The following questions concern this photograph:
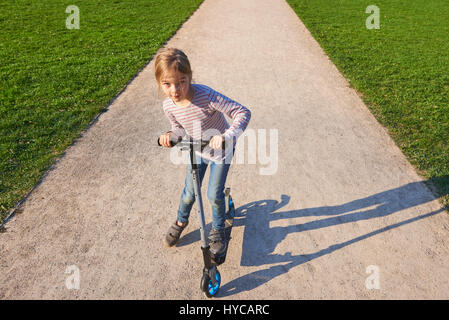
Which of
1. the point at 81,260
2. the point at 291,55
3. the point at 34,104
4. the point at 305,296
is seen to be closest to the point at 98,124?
the point at 34,104

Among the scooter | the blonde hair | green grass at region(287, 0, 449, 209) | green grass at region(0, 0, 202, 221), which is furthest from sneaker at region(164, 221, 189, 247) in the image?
green grass at region(287, 0, 449, 209)

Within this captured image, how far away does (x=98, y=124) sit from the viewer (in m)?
5.00

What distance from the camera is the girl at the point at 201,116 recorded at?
2.25 meters

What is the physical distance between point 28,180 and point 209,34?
21.6ft

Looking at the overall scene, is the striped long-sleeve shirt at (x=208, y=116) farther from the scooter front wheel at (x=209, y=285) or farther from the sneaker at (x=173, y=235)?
the scooter front wheel at (x=209, y=285)

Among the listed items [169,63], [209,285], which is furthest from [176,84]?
[209,285]

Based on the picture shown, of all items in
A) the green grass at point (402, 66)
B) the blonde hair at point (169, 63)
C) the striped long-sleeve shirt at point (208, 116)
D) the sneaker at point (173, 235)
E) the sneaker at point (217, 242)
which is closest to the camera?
the blonde hair at point (169, 63)

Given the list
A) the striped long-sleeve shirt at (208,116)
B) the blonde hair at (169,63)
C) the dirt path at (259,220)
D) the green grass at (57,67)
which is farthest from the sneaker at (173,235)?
the green grass at (57,67)

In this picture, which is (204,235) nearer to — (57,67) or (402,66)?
(57,67)

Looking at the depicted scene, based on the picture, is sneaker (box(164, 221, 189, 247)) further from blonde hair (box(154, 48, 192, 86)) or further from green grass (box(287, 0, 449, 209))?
green grass (box(287, 0, 449, 209))

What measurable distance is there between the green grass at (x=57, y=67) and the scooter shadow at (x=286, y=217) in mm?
2569

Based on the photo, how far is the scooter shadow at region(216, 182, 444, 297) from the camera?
2.96 metres

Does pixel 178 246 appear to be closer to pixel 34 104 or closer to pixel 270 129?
pixel 270 129

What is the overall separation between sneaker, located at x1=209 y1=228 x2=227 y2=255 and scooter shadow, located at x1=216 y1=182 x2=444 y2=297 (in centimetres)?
23
